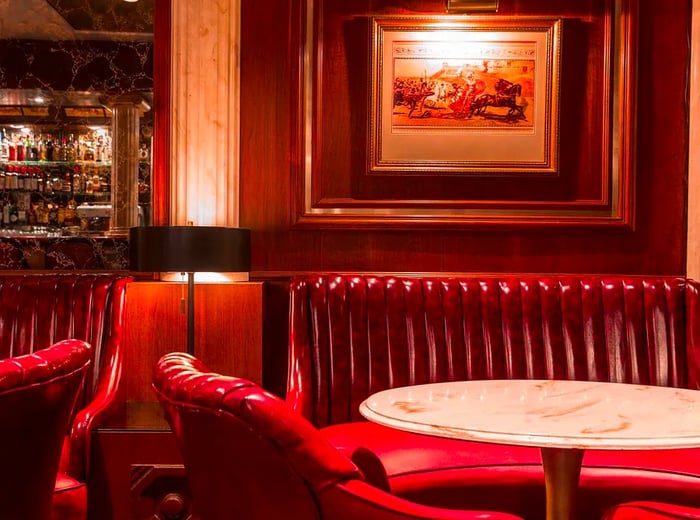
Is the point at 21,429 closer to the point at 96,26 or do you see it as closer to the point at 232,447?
the point at 232,447

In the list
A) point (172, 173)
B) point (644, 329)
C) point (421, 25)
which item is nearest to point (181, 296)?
point (172, 173)

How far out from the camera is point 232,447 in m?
1.40

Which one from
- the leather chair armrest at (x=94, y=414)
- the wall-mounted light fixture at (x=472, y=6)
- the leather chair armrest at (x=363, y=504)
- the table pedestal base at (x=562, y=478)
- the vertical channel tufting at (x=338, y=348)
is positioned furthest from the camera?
the wall-mounted light fixture at (x=472, y=6)

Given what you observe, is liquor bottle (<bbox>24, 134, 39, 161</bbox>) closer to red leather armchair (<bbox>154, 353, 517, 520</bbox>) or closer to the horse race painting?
the horse race painting

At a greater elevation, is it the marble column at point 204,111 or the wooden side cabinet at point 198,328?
the marble column at point 204,111

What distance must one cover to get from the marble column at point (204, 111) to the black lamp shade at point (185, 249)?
0.50 metres

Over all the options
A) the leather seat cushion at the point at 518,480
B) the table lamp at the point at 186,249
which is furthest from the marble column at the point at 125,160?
the leather seat cushion at the point at 518,480

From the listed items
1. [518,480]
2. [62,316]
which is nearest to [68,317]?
[62,316]

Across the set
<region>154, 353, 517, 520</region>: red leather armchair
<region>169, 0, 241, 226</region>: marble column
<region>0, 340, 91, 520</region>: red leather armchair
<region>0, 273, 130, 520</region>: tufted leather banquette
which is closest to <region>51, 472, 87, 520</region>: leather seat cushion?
<region>0, 340, 91, 520</region>: red leather armchair

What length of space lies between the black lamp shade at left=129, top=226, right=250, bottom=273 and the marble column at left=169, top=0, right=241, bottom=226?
1.64ft

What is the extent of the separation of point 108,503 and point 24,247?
146cm

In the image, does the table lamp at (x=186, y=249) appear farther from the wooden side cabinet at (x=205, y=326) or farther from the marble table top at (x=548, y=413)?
the marble table top at (x=548, y=413)

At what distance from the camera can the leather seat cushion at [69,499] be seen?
2512 mm

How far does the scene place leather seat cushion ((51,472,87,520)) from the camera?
2512 millimetres
